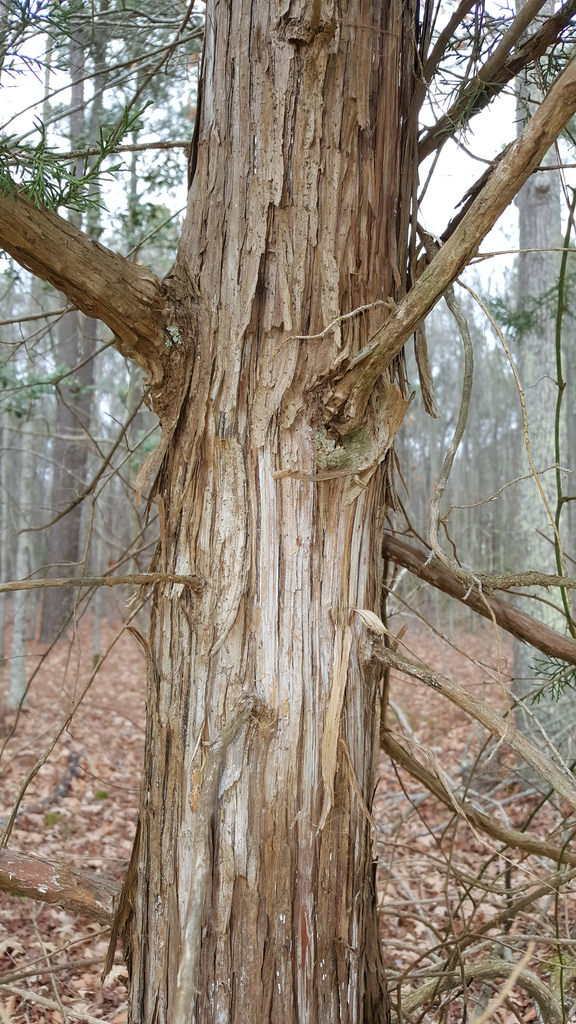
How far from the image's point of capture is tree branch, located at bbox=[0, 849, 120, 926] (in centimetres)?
154

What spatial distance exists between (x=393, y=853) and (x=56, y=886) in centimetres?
113

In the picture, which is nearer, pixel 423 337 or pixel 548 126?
pixel 548 126

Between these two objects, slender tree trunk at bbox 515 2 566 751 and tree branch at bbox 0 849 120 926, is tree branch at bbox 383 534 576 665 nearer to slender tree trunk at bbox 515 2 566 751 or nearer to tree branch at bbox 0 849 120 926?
tree branch at bbox 0 849 120 926

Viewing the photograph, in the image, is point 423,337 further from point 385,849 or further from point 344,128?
point 385,849

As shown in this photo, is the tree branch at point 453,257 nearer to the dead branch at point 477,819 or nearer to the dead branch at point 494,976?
the dead branch at point 477,819

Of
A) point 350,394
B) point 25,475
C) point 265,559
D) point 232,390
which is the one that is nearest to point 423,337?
point 350,394

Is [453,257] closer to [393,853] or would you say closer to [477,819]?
[477,819]

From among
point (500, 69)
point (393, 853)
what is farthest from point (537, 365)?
point (393, 853)

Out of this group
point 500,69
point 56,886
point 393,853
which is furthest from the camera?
point 393,853

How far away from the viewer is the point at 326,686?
1369mm

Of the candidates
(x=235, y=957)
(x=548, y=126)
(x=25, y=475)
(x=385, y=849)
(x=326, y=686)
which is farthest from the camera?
(x=25, y=475)

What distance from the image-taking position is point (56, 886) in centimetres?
156

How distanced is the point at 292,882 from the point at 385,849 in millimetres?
3697

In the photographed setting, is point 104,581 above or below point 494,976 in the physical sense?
above
